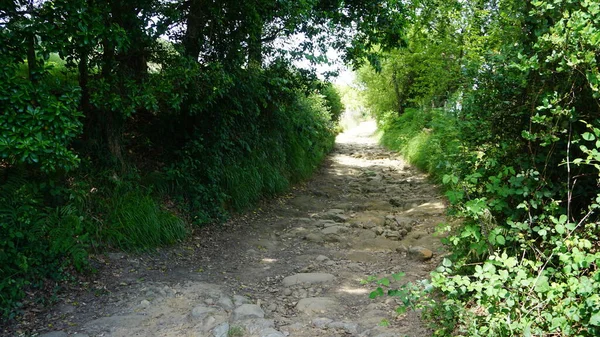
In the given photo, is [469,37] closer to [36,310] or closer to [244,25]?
[244,25]

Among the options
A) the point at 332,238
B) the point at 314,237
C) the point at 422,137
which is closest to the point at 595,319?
the point at 332,238

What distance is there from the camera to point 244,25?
6641 mm

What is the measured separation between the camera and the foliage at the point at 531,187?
113 inches

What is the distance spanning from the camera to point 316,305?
176 inches

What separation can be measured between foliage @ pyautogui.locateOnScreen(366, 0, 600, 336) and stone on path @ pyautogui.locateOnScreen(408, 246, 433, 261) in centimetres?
98

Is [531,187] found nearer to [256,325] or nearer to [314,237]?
Result: [256,325]

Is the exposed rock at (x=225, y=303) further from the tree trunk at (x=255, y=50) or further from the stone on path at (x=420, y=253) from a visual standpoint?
the tree trunk at (x=255, y=50)

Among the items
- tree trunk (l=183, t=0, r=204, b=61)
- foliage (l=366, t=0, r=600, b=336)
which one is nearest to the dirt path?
foliage (l=366, t=0, r=600, b=336)

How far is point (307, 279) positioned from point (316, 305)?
0.74 metres

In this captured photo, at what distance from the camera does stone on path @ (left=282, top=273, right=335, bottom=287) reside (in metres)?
5.14

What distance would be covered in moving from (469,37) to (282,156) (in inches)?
239

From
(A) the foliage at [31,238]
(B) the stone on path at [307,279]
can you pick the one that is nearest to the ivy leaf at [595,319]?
(B) the stone on path at [307,279]

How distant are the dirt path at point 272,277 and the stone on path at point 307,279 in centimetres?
1

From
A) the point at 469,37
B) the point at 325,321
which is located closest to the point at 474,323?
the point at 325,321
